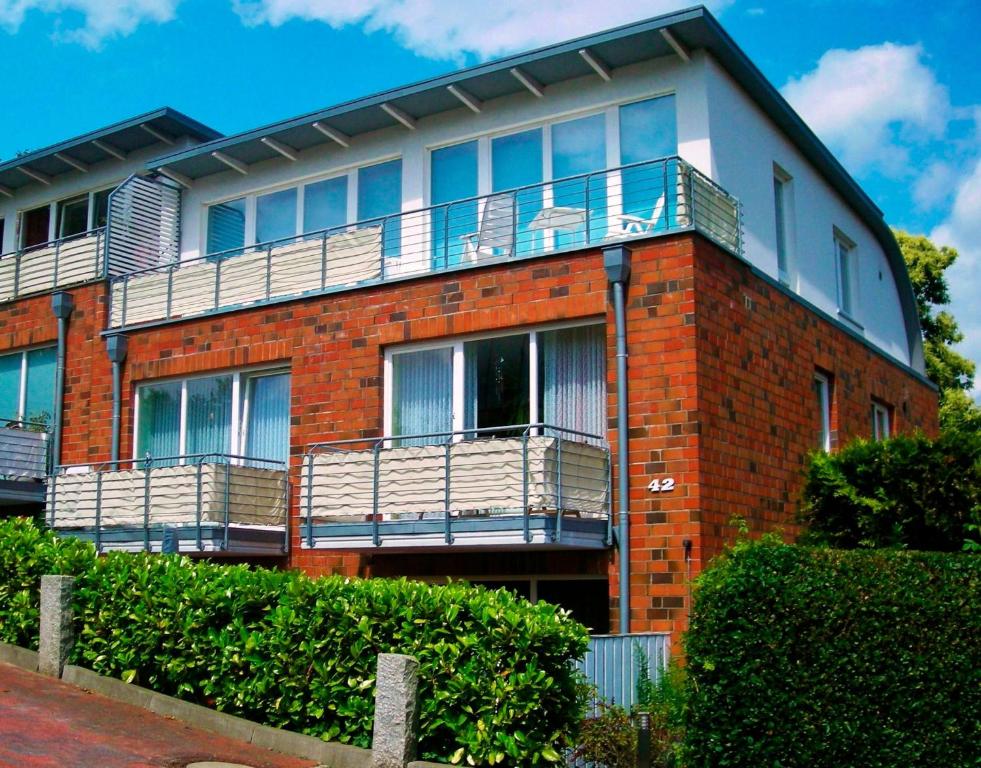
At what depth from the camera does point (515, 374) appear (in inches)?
596

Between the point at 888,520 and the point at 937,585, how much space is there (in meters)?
4.11

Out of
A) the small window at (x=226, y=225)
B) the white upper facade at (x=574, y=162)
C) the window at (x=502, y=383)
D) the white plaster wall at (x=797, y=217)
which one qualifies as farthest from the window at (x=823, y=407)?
the small window at (x=226, y=225)

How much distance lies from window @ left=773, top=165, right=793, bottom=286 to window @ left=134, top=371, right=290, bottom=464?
744 cm

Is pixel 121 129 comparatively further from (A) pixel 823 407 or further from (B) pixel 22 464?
(A) pixel 823 407

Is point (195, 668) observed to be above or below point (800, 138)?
below

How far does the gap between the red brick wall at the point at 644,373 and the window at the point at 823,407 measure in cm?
14

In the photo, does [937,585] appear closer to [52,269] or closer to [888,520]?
[888,520]

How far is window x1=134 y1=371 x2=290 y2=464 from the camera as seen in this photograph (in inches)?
682

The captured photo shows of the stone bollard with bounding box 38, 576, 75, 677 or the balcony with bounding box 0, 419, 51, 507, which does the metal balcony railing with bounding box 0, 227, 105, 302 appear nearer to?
the balcony with bounding box 0, 419, 51, 507

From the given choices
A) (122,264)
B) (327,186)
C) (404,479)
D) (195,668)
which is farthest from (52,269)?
(195,668)

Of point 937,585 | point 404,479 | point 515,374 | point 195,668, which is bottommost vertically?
point 195,668

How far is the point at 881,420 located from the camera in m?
20.2

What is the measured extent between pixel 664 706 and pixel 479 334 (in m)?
5.69

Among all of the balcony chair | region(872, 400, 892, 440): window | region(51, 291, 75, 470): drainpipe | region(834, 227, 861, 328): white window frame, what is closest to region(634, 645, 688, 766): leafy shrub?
the balcony chair
